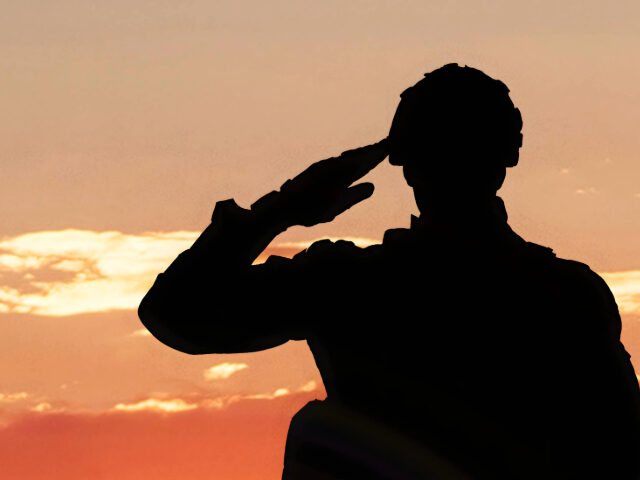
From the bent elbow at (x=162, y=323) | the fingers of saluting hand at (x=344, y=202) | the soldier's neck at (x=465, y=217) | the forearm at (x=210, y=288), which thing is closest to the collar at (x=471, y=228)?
the soldier's neck at (x=465, y=217)

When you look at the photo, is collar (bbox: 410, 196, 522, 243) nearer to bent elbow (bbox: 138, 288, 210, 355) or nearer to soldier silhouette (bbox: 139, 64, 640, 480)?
soldier silhouette (bbox: 139, 64, 640, 480)

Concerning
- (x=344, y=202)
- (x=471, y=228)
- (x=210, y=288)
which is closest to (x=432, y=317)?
(x=471, y=228)

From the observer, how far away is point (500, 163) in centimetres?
457

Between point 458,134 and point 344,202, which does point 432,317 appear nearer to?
point 344,202

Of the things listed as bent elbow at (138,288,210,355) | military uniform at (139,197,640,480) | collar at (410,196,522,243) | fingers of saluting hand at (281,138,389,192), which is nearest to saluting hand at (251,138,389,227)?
fingers of saluting hand at (281,138,389,192)

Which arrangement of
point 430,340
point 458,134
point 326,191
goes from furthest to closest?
point 326,191 < point 458,134 < point 430,340

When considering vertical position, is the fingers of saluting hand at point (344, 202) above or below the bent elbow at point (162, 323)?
above

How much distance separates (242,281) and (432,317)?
83 centimetres

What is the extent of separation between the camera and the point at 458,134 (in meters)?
4.52

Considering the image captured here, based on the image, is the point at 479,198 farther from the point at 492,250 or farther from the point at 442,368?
the point at 442,368

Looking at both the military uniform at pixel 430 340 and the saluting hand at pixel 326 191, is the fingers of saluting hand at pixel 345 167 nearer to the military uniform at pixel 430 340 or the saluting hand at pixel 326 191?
the saluting hand at pixel 326 191

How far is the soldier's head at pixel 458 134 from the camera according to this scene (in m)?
4.52

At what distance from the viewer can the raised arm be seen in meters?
4.57

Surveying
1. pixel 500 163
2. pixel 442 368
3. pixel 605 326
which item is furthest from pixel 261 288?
pixel 605 326
